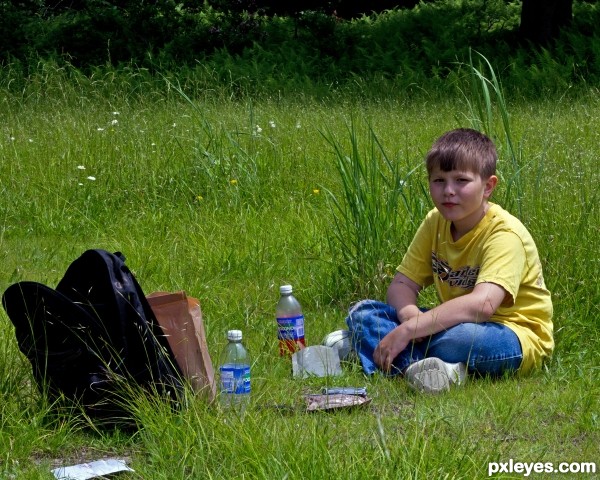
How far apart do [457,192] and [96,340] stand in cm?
152

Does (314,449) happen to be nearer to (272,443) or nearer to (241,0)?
(272,443)

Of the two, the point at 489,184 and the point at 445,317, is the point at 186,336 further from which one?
the point at 489,184

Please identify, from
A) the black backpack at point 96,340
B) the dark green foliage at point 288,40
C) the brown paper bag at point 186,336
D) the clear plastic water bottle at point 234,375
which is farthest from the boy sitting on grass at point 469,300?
the dark green foliage at point 288,40

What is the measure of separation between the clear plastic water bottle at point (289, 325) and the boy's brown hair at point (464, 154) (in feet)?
2.69

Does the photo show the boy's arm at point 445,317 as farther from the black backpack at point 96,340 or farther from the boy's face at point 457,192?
the black backpack at point 96,340

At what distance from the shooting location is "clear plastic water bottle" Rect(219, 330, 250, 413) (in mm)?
3574

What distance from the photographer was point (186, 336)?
3666mm

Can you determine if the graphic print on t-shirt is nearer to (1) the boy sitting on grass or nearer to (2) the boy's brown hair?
(1) the boy sitting on grass

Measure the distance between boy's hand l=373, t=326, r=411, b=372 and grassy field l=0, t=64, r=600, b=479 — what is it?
10cm

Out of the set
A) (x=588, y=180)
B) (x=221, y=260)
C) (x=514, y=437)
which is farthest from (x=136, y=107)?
(x=514, y=437)

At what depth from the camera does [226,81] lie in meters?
13.3

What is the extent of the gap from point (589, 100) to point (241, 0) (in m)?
9.53

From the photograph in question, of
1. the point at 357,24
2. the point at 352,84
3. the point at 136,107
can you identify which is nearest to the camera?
the point at 136,107

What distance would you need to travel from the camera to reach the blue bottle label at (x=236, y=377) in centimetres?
372
